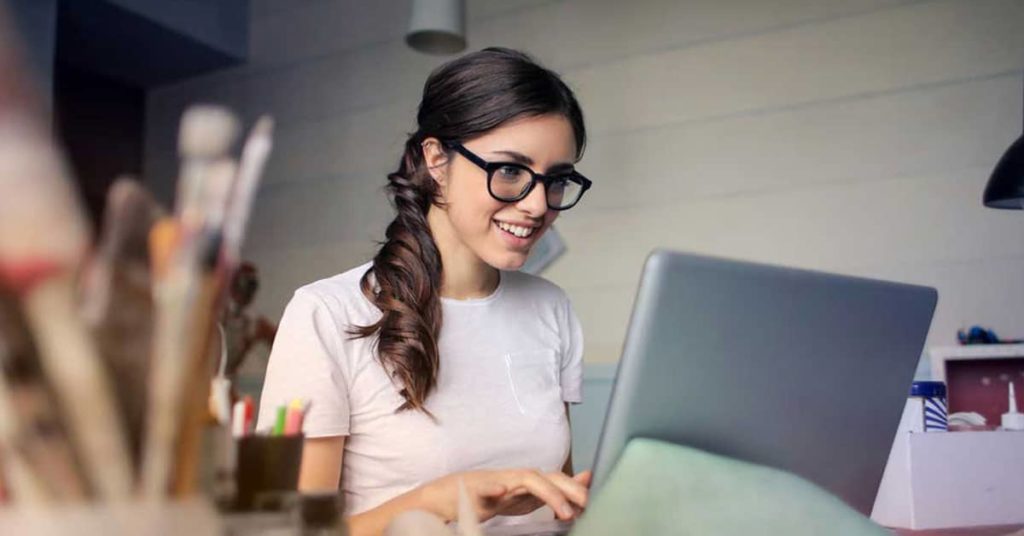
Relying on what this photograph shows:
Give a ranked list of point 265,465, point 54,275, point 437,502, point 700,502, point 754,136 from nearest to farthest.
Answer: point 54,275
point 265,465
point 700,502
point 437,502
point 754,136

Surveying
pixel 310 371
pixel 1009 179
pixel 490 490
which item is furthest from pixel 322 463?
pixel 1009 179

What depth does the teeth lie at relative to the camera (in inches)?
49.6

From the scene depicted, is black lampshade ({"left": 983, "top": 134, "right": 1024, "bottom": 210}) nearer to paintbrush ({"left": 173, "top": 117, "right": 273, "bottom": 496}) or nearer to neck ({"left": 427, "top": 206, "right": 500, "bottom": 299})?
neck ({"left": 427, "top": 206, "right": 500, "bottom": 299})

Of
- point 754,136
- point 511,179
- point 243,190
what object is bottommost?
point 243,190

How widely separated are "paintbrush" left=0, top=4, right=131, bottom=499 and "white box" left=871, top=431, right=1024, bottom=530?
1020 millimetres

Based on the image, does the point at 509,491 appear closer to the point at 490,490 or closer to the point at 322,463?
the point at 490,490

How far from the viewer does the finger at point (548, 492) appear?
74 cm

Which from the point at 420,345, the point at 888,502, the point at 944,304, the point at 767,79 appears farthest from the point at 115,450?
the point at 767,79

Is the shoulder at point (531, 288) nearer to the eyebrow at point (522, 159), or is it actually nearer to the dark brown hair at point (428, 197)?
the dark brown hair at point (428, 197)

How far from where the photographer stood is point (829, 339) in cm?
74

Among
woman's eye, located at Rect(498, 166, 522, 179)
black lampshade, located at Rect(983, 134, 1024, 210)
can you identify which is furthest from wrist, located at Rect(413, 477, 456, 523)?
black lampshade, located at Rect(983, 134, 1024, 210)

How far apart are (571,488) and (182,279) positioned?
50 cm

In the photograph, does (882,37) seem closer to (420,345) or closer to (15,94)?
(420,345)

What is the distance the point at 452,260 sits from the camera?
4.51ft
